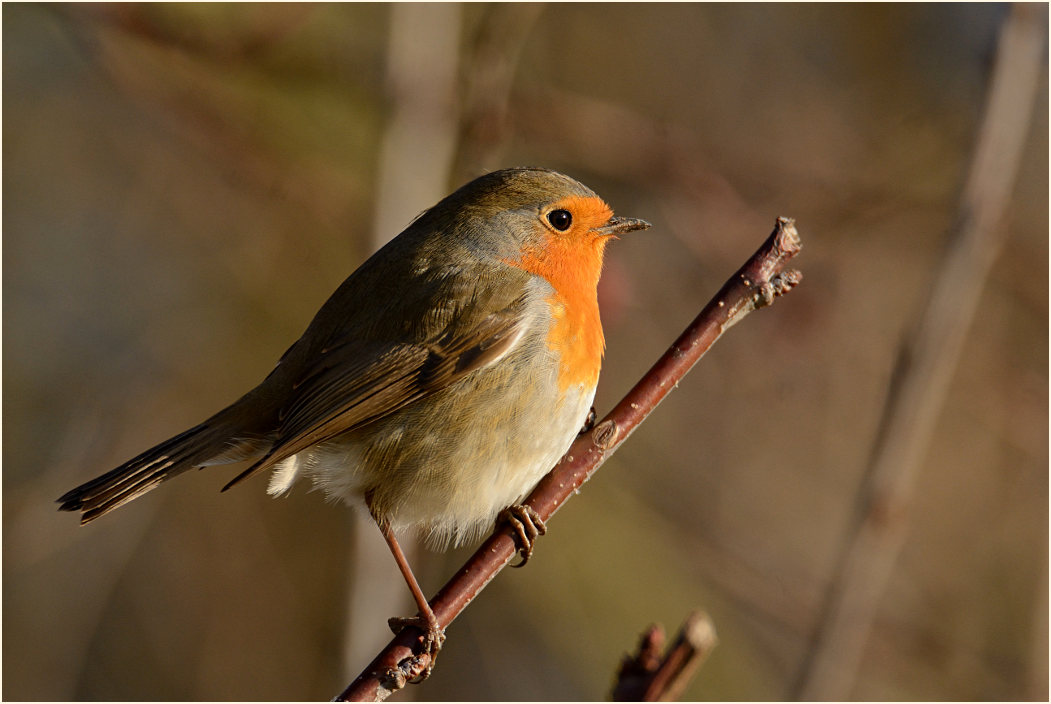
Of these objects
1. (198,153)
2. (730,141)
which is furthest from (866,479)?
(198,153)

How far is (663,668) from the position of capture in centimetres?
196

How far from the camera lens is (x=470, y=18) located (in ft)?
16.6

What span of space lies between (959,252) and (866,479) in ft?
2.36

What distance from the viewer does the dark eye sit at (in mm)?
3105

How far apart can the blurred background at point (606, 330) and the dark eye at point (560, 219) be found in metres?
0.73

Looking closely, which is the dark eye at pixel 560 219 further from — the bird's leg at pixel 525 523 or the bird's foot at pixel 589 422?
the bird's leg at pixel 525 523

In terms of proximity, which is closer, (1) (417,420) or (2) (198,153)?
(1) (417,420)

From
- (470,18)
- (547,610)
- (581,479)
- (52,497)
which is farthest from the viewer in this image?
(470,18)

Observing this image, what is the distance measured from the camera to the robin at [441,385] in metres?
2.77

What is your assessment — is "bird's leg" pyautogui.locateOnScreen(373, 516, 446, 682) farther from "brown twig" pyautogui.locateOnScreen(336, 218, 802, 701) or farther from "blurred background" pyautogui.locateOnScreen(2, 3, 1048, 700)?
"blurred background" pyautogui.locateOnScreen(2, 3, 1048, 700)

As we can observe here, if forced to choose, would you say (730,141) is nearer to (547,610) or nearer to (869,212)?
(869,212)

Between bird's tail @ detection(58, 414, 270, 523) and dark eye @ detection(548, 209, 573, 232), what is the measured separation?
1.14 meters

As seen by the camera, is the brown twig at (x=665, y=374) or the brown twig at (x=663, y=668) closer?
the brown twig at (x=663, y=668)

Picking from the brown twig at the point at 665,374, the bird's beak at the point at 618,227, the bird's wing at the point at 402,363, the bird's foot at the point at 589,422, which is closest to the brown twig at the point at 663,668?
the brown twig at the point at 665,374
